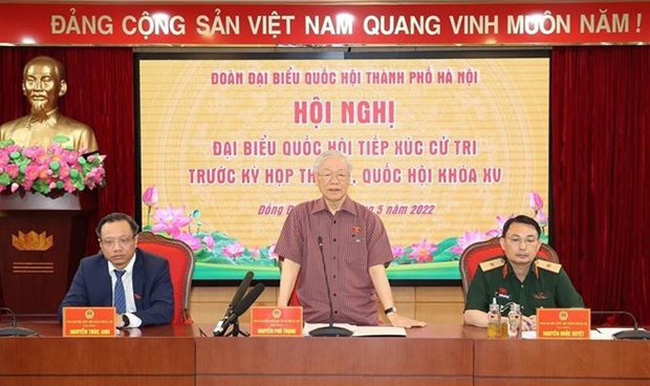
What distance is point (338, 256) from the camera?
3.78m

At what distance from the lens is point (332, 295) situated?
12.3 ft

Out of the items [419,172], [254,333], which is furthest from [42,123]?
[254,333]

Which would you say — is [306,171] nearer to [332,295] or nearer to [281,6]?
[281,6]

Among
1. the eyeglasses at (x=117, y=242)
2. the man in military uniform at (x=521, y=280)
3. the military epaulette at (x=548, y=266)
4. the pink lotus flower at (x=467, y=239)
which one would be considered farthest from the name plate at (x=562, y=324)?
the pink lotus flower at (x=467, y=239)

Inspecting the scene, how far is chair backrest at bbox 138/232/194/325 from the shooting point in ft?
13.1

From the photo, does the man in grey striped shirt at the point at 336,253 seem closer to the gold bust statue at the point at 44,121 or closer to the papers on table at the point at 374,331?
the papers on table at the point at 374,331

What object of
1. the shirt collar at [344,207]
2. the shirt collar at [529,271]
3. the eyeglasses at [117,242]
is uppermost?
the shirt collar at [344,207]

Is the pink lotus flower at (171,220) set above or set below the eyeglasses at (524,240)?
below

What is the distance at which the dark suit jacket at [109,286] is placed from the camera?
3.65 m

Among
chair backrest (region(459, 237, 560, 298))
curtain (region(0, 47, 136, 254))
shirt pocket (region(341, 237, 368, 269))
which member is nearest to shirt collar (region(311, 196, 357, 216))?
shirt pocket (region(341, 237, 368, 269))

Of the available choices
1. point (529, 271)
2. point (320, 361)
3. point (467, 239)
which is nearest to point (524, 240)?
point (529, 271)

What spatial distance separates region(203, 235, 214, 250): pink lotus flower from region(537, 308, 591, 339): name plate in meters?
3.14

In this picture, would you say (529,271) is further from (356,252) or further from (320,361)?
(320,361)

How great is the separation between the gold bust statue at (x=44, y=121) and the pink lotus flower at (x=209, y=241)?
843mm
